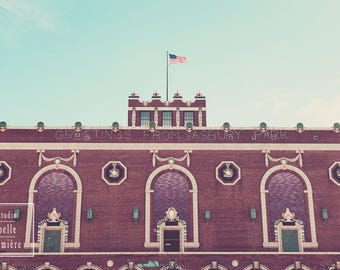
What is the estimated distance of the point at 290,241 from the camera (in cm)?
4159

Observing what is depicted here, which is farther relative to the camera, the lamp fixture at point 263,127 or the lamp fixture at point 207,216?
the lamp fixture at point 263,127

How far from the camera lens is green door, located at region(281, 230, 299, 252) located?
41.3 meters

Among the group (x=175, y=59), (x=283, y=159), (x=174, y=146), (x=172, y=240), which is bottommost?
(x=172, y=240)

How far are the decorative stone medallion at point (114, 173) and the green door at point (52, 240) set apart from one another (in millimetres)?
5513

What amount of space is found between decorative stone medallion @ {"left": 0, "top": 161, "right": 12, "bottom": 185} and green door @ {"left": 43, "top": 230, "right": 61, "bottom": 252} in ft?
17.6

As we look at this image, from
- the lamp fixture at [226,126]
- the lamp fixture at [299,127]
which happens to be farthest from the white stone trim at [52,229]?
the lamp fixture at [299,127]

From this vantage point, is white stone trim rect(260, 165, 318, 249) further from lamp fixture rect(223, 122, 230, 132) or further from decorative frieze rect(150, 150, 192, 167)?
decorative frieze rect(150, 150, 192, 167)

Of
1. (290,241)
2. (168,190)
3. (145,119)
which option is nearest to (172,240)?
(168,190)

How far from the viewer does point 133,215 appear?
41.7 metres

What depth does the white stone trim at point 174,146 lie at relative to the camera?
1716 inches

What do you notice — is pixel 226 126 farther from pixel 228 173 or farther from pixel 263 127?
pixel 228 173

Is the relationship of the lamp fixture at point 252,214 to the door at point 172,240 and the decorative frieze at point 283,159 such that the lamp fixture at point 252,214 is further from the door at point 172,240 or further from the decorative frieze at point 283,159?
the door at point 172,240

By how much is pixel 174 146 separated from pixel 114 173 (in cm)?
526

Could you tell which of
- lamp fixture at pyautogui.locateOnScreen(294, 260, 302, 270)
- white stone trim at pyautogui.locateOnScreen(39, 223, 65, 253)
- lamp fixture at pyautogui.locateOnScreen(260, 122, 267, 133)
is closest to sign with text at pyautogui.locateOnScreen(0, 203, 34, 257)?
white stone trim at pyautogui.locateOnScreen(39, 223, 65, 253)
